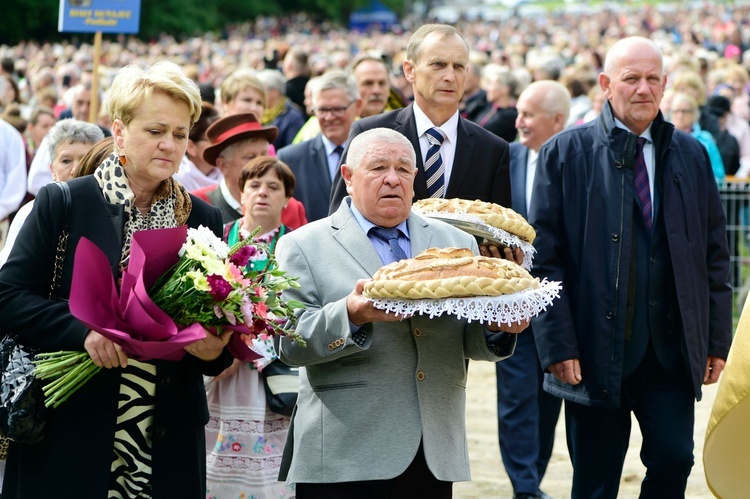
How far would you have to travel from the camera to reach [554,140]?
6.16 meters

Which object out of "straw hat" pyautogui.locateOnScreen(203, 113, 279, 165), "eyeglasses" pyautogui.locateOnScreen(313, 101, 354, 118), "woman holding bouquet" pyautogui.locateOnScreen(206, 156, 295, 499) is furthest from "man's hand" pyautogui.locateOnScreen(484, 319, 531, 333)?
"eyeglasses" pyautogui.locateOnScreen(313, 101, 354, 118)

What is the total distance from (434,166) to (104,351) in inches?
96.0

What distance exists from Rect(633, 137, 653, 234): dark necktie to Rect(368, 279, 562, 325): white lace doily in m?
1.68

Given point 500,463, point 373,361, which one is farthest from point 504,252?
point 500,463

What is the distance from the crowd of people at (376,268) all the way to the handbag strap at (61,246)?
35 mm

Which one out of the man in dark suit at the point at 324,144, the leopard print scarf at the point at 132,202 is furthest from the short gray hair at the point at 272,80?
the leopard print scarf at the point at 132,202

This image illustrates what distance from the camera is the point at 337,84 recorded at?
9000 millimetres

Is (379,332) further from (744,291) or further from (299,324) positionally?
(744,291)

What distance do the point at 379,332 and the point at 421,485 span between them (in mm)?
621

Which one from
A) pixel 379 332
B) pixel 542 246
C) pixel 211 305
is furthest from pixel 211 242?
pixel 542 246

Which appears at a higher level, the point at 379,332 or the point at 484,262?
the point at 484,262

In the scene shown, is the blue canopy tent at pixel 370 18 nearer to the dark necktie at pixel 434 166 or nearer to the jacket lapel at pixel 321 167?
the jacket lapel at pixel 321 167

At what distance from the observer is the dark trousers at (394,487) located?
4742 mm

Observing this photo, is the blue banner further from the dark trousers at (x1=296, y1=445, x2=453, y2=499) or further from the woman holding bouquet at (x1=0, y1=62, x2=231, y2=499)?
the dark trousers at (x1=296, y1=445, x2=453, y2=499)
